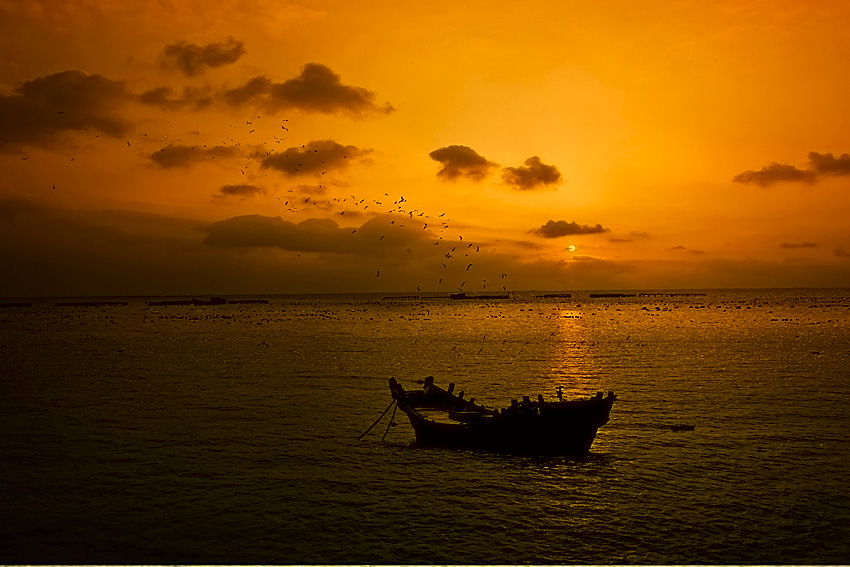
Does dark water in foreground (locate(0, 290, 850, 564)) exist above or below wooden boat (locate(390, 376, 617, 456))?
below

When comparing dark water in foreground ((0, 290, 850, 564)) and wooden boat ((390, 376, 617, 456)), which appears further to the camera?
wooden boat ((390, 376, 617, 456))

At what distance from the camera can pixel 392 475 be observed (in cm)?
2139

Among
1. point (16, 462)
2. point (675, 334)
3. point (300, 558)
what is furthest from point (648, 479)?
point (675, 334)

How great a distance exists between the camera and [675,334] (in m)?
82.1

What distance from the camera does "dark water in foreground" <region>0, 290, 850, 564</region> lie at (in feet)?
51.1

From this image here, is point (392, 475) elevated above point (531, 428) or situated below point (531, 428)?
below

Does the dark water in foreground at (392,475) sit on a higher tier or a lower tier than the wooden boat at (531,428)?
lower

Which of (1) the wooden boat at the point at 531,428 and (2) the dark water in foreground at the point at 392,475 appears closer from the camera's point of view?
(2) the dark water in foreground at the point at 392,475

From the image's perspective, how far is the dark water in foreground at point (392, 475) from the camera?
15.6m

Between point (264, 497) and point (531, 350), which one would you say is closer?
point (264, 497)

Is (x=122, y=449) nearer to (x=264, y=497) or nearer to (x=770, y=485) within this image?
(x=264, y=497)

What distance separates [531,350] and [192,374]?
32746 mm

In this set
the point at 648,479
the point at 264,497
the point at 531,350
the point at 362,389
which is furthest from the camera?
the point at 531,350

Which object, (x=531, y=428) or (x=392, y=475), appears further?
(x=531, y=428)
